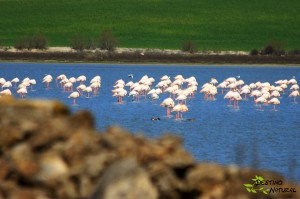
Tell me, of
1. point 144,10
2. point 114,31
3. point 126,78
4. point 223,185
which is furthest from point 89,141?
point 144,10

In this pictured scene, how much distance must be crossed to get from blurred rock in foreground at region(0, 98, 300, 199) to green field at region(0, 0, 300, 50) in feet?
302

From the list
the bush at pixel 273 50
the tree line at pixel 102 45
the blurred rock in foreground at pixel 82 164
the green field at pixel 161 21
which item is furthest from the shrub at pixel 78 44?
the blurred rock in foreground at pixel 82 164

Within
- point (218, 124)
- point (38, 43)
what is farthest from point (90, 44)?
point (218, 124)

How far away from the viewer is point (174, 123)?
30.8 meters

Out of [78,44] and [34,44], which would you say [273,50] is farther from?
[34,44]

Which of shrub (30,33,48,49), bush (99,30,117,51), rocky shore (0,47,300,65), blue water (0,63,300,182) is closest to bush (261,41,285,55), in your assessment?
rocky shore (0,47,300,65)

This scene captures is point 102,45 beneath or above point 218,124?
beneath

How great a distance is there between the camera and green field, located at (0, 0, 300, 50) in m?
104

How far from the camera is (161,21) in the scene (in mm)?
110312

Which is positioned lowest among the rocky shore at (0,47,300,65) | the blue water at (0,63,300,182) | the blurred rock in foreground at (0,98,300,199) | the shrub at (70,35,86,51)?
the rocky shore at (0,47,300,65)

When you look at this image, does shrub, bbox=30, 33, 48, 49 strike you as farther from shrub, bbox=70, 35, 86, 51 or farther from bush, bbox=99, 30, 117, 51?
bush, bbox=99, 30, 117, 51

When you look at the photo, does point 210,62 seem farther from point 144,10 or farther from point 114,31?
point 144,10

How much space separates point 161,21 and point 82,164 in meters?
104

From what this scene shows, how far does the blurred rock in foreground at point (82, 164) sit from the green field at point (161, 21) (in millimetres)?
92066
